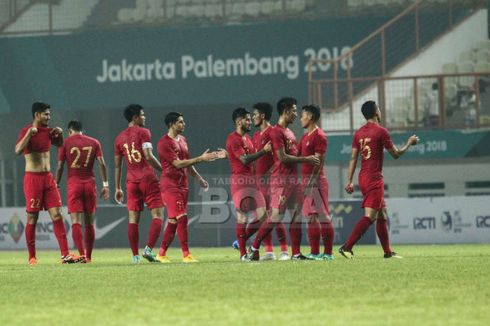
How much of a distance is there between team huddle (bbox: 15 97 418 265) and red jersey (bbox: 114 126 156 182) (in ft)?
0.05

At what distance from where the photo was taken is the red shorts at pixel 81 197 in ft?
58.7

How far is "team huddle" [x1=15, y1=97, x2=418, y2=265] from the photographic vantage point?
1688 centimetres

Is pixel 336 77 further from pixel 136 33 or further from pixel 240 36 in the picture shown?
pixel 136 33

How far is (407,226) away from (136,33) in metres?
11.5

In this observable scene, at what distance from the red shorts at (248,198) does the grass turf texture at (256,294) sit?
188 centimetres

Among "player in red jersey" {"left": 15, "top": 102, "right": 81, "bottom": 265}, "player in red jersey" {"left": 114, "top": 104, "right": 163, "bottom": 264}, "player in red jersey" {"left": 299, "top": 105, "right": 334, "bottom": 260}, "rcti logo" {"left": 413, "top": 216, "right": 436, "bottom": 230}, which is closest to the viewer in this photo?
"player in red jersey" {"left": 299, "top": 105, "right": 334, "bottom": 260}

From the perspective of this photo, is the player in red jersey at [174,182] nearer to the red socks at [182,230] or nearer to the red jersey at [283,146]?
the red socks at [182,230]

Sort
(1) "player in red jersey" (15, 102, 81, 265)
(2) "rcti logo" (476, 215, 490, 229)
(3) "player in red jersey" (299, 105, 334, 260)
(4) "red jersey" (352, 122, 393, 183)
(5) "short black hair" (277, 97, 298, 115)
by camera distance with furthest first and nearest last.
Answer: (2) "rcti logo" (476, 215, 490, 229)
(1) "player in red jersey" (15, 102, 81, 265)
(5) "short black hair" (277, 97, 298, 115)
(4) "red jersey" (352, 122, 393, 183)
(3) "player in red jersey" (299, 105, 334, 260)

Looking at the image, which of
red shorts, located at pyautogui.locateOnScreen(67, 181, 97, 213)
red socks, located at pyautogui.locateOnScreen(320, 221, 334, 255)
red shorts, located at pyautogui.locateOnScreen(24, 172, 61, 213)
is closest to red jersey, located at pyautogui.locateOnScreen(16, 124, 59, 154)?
red shorts, located at pyautogui.locateOnScreen(24, 172, 61, 213)

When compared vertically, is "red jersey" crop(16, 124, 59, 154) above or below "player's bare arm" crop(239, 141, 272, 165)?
above

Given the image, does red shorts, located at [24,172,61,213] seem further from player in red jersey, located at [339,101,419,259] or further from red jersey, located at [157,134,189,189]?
player in red jersey, located at [339,101,419,259]

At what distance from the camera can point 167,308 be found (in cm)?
1001

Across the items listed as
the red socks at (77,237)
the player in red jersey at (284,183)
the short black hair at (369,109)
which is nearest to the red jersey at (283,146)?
the player in red jersey at (284,183)

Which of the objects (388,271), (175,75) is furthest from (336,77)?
(388,271)
